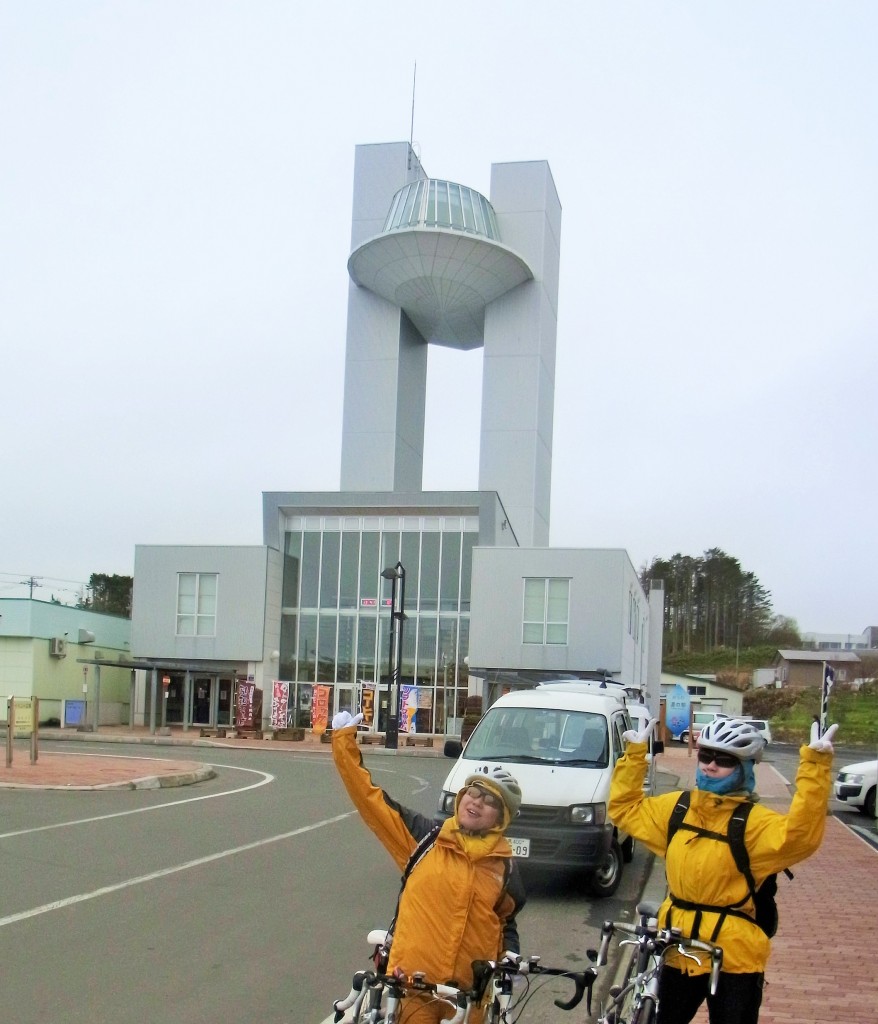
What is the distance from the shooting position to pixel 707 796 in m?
4.00

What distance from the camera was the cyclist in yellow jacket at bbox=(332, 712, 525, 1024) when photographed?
152 inches

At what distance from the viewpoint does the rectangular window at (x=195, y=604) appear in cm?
4725

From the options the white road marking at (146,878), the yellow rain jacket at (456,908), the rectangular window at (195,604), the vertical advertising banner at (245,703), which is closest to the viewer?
the yellow rain jacket at (456,908)

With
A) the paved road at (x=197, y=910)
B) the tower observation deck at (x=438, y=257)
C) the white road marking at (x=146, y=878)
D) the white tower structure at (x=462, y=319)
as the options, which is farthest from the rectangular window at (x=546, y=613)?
the white road marking at (x=146, y=878)

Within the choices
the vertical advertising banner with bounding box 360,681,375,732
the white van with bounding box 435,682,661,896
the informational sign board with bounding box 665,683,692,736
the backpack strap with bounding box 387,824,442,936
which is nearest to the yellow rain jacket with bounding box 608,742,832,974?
the backpack strap with bounding box 387,824,442,936

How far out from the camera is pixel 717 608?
111250mm

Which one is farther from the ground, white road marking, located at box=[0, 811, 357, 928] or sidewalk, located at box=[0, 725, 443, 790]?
white road marking, located at box=[0, 811, 357, 928]

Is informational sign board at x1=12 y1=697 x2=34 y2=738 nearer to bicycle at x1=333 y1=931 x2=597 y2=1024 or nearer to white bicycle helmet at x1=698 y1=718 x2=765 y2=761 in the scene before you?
bicycle at x1=333 y1=931 x2=597 y2=1024

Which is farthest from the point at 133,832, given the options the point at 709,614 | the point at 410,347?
A: the point at 709,614

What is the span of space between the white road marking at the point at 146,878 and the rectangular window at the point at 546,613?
1187 inches

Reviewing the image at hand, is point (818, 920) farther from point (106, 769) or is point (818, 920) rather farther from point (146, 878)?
point (106, 769)

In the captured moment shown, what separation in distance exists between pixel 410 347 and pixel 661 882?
49.5 metres

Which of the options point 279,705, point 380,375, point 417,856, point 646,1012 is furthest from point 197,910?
point 380,375

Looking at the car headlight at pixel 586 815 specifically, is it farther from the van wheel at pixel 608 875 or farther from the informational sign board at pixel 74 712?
the informational sign board at pixel 74 712
